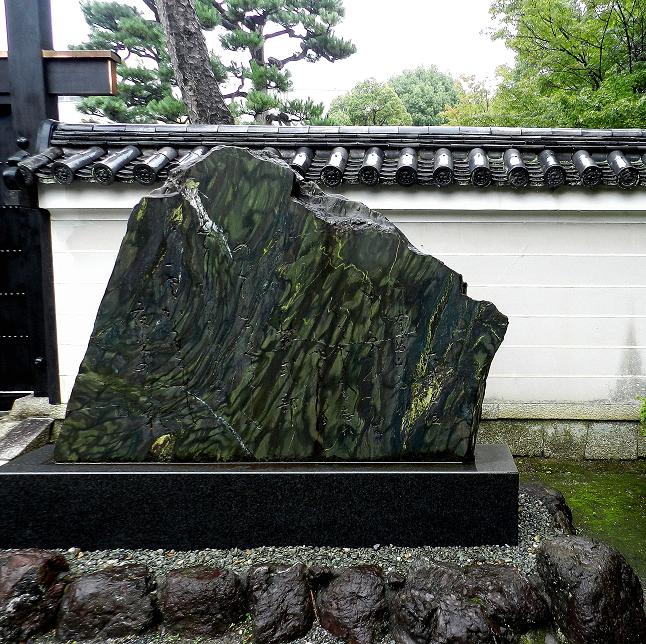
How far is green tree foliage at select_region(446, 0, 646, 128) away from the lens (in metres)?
9.94

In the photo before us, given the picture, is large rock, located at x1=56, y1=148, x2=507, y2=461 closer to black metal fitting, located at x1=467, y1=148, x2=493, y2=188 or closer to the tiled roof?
the tiled roof

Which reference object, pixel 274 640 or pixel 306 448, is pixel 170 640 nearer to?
pixel 274 640

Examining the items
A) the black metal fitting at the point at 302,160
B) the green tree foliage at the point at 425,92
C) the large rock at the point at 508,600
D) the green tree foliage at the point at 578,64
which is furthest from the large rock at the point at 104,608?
the green tree foliage at the point at 425,92

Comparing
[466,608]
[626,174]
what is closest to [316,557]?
[466,608]

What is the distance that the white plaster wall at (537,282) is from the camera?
5.82 meters

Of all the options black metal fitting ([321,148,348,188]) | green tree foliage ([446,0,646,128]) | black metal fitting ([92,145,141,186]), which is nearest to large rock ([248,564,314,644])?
black metal fitting ([321,148,348,188])

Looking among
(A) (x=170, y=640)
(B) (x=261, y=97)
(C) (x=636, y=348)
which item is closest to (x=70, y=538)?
(A) (x=170, y=640)

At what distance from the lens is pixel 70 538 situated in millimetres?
3404

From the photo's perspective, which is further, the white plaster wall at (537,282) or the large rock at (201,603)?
the white plaster wall at (537,282)

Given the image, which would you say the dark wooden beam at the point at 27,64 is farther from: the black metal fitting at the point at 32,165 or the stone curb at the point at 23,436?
the stone curb at the point at 23,436

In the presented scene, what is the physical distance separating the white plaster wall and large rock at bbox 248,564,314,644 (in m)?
3.59

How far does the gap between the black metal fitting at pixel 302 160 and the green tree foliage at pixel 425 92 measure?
84.1ft

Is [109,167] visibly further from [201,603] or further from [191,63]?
[191,63]

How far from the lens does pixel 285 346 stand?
3539mm
